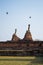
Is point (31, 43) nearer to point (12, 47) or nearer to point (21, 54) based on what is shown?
point (12, 47)

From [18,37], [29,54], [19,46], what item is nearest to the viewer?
[29,54]

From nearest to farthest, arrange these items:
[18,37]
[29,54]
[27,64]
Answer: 1. [27,64]
2. [29,54]
3. [18,37]

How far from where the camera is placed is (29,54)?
13.6m

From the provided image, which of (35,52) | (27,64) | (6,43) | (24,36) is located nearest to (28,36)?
(24,36)

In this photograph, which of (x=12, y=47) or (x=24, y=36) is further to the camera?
→ (x=24, y=36)

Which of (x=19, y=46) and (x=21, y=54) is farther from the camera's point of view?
(x=19, y=46)

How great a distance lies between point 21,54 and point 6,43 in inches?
155

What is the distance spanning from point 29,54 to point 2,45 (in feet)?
14.8

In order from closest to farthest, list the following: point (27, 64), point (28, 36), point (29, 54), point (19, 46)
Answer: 1. point (27, 64)
2. point (29, 54)
3. point (19, 46)
4. point (28, 36)

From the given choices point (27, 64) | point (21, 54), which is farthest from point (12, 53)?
point (27, 64)

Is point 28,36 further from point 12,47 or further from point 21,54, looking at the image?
point 21,54

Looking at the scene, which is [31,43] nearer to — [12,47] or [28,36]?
[12,47]

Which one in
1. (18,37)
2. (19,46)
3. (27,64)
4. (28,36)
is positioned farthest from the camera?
(18,37)

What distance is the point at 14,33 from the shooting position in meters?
26.5
